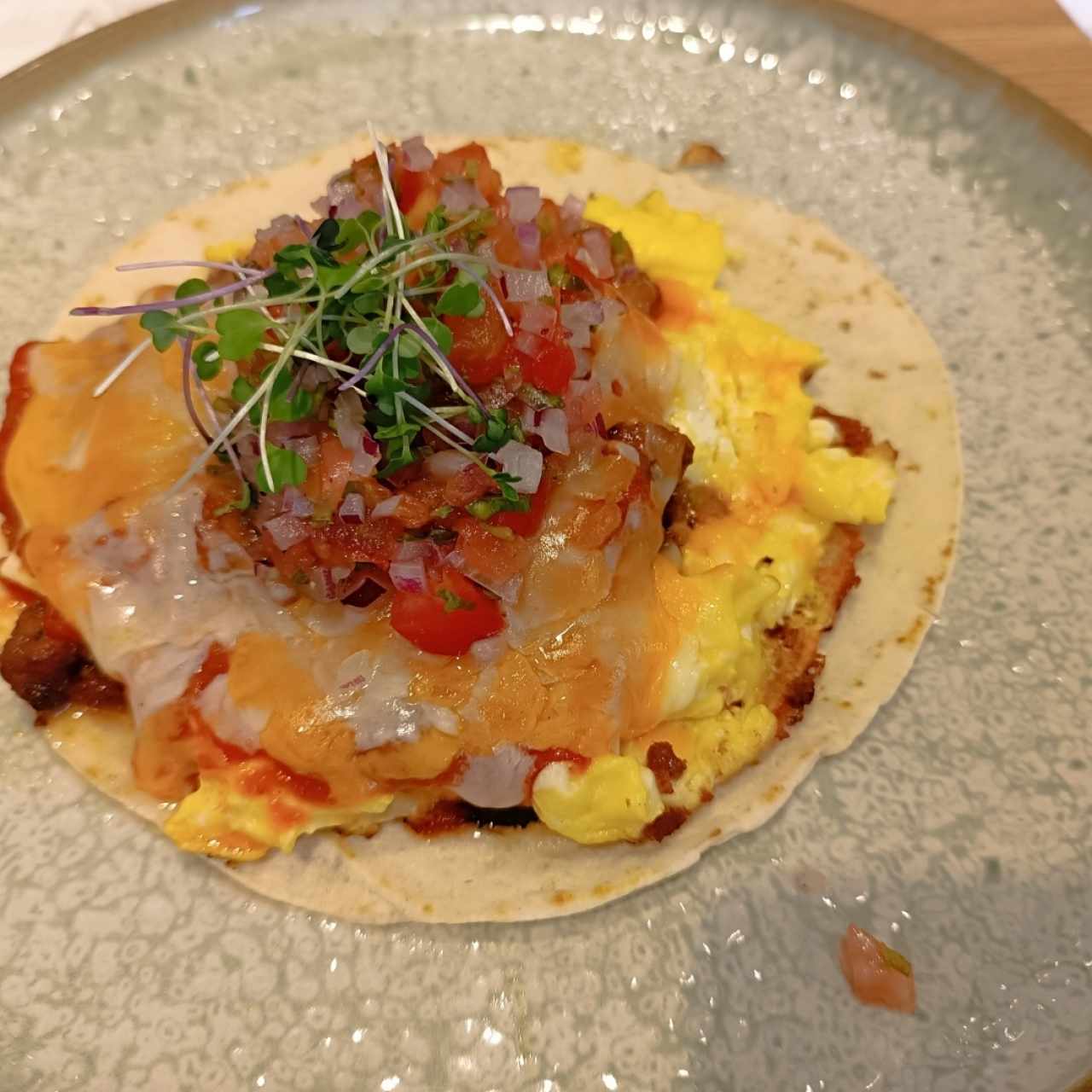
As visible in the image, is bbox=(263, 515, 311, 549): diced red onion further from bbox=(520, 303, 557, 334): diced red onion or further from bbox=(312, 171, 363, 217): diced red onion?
bbox=(312, 171, 363, 217): diced red onion

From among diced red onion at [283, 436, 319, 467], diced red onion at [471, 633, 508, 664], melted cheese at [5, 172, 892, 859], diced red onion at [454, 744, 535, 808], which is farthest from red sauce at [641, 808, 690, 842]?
diced red onion at [283, 436, 319, 467]

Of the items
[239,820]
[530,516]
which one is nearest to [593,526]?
[530,516]

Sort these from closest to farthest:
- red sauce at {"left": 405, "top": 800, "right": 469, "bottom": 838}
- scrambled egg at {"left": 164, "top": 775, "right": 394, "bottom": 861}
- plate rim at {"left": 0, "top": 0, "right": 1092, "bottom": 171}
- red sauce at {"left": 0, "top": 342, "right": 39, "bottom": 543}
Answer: scrambled egg at {"left": 164, "top": 775, "right": 394, "bottom": 861}
red sauce at {"left": 405, "top": 800, "right": 469, "bottom": 838}
red sauce at {"left": 0, "top": 342, "right": 39, "bottom": 543}
plate rim at {"left": 0, "top": 0, "right": 1092, "bottom": 171}

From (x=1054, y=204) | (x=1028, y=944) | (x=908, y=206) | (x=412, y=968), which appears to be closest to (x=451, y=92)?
(x=908, y=206)

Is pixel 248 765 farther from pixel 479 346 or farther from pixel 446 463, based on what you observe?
pixel 479 346

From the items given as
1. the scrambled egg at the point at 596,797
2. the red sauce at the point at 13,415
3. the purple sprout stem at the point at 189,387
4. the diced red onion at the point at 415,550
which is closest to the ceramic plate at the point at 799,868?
the scrambled egg at the point at 596,797

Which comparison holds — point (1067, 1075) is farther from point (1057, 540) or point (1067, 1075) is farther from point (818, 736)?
point (1057, 540)
